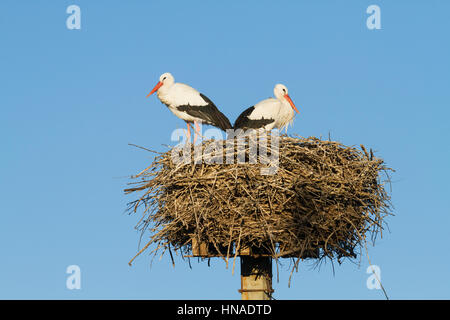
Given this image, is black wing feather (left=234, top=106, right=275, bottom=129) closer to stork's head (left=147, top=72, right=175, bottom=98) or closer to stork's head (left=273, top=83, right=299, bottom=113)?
stork's head (left=273, top=83, right=299, bottom=113)

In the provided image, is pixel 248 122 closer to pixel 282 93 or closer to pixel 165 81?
pixel 282 93

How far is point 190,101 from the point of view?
463 inches

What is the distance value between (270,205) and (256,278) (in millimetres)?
904

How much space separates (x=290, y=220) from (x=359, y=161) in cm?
168

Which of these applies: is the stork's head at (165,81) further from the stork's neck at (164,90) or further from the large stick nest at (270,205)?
the large stick nest at (270,205)

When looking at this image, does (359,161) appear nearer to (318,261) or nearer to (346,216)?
(346,216)

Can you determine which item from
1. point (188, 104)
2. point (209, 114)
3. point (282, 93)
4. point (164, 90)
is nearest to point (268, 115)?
point (282, 93)

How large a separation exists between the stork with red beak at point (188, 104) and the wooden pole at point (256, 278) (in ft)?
12.0

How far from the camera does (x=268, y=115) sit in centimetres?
1150

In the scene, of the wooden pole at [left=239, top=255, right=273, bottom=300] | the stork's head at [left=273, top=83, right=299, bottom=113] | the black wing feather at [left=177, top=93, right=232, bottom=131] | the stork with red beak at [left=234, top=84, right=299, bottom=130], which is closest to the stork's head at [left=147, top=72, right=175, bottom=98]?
the black wing feather at [left=177, top=93, right=232, bottom=131]

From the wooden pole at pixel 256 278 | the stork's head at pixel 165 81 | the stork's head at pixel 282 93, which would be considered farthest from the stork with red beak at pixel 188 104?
the wooden pole at pixel 256 278

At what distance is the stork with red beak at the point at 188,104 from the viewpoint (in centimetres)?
1152

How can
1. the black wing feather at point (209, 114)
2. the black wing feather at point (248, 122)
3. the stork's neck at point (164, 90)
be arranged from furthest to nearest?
1. the stork's neck at point (164, 90)
2. the black wing feather at point (209, 114)
3. the black wing feather at point (248, 122)

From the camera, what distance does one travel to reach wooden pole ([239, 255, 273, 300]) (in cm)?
798
